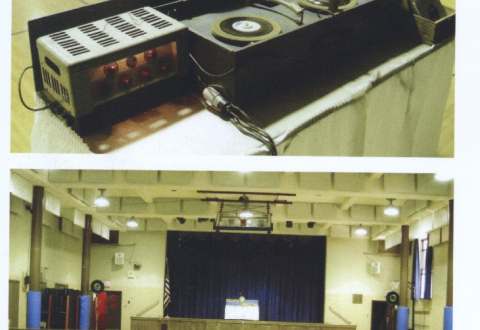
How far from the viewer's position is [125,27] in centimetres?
110

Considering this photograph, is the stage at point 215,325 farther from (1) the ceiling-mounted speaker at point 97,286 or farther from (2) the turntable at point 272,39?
(2) the turntable at point 272,39

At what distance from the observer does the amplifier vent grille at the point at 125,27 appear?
1.08 m

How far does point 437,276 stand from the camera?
6.15 meters

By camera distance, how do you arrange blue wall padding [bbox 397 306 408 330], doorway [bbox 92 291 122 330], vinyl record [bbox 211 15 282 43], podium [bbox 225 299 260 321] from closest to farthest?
vinyl record [bbox 211 15 282 43] → blue wall padding [bbox 397 306 408 330] → podium [bbox 225 299 260 321] → doorway [bbox 92 291 122 330]

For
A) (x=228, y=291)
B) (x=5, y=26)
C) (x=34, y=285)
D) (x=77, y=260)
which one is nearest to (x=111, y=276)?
(x=77, y=260)

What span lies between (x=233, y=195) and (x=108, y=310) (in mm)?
3793

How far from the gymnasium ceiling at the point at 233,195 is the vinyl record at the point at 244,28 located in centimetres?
210

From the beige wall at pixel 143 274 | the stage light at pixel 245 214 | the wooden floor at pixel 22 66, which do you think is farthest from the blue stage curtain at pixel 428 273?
the wooden floor at pixel 22 66

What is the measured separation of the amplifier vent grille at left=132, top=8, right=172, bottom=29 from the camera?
3.65 feet

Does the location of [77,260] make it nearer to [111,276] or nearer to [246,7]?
[111,276]

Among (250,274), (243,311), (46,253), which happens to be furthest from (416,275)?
(46,253)

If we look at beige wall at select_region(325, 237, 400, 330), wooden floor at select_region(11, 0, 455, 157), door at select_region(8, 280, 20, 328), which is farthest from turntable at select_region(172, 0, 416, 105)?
beige wall at select_region(325, 237, 400, 330)

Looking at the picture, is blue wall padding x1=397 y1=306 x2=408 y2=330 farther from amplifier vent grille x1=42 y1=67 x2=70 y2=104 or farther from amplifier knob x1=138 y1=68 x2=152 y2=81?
amplifier vent grille x1=42 y1=67 x2=70 y2=104

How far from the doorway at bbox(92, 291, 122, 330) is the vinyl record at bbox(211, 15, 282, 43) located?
21.5 ft
